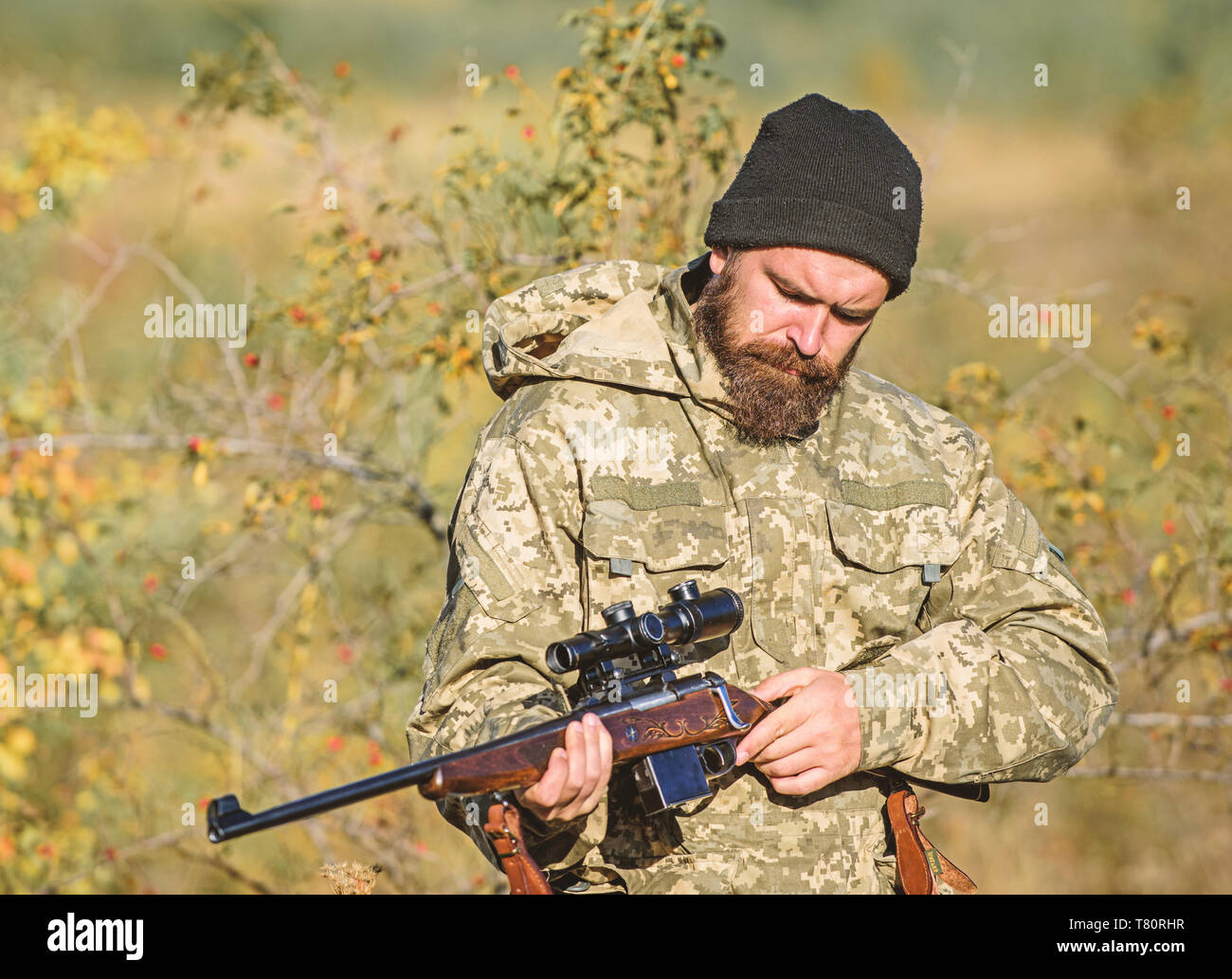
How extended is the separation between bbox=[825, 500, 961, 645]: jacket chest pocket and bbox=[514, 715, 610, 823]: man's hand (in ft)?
3.08

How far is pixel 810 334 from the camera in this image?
11.6 ft

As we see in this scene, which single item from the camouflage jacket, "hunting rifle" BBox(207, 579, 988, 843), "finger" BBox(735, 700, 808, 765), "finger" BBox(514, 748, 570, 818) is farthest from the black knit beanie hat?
"finger" BBox(514, 748, 570, 818)

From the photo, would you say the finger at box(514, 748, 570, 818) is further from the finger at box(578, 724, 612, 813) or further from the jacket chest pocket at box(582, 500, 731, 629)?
the jacket chest pocket at box(582, 500, 731, 629)

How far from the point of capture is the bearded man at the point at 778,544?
3238mm

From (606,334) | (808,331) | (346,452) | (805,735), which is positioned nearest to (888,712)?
(805,735)

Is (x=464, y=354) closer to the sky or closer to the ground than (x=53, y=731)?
closer to the sky

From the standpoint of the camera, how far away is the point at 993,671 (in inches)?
134

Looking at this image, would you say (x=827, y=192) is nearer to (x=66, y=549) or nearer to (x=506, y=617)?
(x=506, y=617)

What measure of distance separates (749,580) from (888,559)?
15.5 inches

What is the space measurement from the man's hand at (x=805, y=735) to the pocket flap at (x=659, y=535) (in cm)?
39

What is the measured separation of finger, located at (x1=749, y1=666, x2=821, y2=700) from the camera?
3.24m

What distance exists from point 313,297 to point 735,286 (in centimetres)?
323
